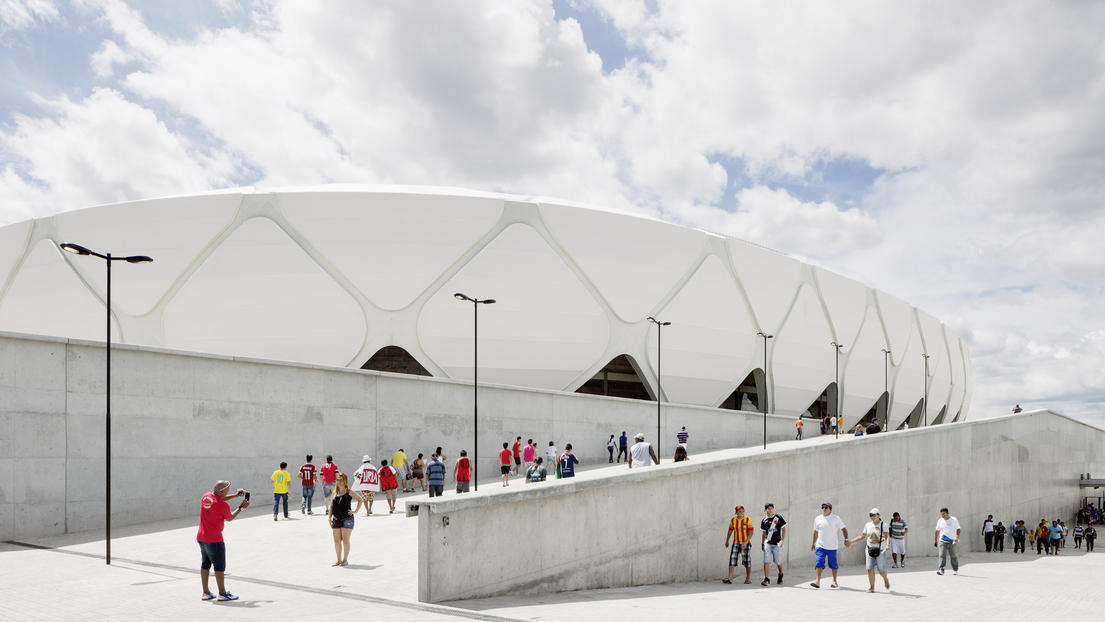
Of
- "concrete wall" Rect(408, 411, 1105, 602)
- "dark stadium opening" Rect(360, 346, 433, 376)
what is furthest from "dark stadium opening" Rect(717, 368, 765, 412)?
"dark stadium opening" Rect(360, 346, 433, 376)

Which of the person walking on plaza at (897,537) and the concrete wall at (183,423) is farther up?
the concrete wall at (183,423)

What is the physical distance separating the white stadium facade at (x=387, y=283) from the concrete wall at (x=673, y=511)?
40.3 ft

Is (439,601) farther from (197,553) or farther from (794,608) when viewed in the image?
(197,553)

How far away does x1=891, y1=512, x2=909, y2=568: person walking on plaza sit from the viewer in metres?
14.9

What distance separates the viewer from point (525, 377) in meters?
29.1

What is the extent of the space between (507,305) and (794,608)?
2120cm

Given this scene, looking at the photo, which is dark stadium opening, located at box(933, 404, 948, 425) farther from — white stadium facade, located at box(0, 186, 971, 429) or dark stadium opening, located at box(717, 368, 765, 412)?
white stadium facade, located at box(0, 186, 971, 429)

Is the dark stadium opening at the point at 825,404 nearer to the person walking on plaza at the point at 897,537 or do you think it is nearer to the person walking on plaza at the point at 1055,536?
the person walking on plaza at the point at 1055,536

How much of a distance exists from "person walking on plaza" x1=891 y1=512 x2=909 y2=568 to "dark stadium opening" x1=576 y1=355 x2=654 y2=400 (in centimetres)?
1753

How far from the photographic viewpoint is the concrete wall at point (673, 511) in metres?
7.74

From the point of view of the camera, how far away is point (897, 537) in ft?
49.5

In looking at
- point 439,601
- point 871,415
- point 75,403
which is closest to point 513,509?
point 439,601

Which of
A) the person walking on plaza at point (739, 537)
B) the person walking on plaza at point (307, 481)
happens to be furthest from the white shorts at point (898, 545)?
the person walking on plaza at point (307, 481)

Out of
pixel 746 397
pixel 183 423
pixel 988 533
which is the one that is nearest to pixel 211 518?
pixel 183 423
